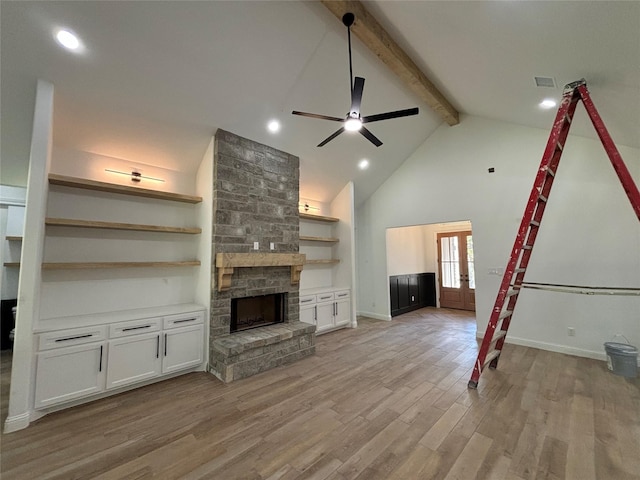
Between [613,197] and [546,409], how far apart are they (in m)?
3.33

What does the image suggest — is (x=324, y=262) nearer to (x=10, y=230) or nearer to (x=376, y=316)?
(x=376, y=316)

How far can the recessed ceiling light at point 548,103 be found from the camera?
354 cm

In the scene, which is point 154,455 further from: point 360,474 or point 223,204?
point 223,204

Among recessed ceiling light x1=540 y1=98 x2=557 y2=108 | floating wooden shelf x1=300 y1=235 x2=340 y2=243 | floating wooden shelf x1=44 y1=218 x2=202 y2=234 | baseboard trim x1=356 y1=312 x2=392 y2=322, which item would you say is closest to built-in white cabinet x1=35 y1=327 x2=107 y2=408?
floating wooden shelf x1=44 y1=218 x2=202 y2=234

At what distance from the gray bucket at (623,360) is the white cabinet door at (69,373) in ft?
20.3

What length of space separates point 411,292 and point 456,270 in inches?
63.4

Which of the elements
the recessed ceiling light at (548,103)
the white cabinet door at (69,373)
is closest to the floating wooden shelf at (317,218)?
the white cabinet door at (69,373)

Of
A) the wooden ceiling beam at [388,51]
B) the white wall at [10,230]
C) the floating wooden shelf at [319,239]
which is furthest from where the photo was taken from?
the floating wooden shelf at [319,239]

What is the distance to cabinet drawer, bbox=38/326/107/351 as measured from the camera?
2.60 metres

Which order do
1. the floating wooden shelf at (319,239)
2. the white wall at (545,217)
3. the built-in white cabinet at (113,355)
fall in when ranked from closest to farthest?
the built-in white cabinet at (113,355)
the white wall at (545,217)
the floating wooden shelf at (319,239)

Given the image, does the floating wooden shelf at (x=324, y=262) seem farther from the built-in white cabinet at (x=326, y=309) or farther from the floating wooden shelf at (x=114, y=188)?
the floating wooden shelf at (x=114, y=188)

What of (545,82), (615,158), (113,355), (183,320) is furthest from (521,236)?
(113,355)

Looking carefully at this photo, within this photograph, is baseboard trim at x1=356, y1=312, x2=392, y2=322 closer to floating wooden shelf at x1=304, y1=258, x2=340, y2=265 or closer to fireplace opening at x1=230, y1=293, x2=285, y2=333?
floating wooden shelf at x1=304, y1=258, x2=340, y2=265

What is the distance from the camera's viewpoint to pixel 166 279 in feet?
12.9
